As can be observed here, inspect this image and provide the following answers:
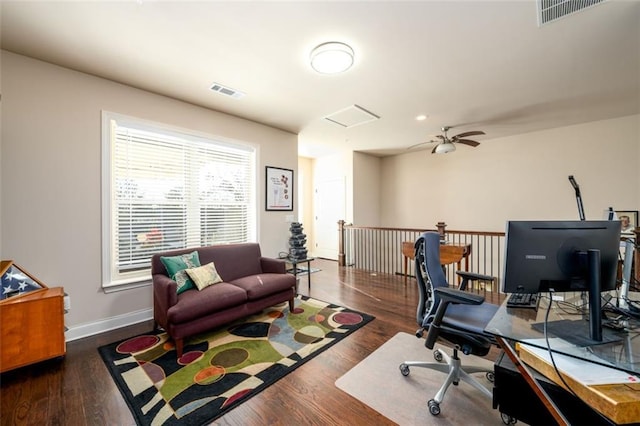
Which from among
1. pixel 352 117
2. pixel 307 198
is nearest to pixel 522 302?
pixel 352 117

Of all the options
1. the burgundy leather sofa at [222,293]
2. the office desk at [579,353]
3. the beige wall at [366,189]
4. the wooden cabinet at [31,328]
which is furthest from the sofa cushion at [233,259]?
the beige wall at [366,189]

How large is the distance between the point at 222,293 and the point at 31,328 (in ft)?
4.52

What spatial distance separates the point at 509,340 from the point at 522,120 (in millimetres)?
4428

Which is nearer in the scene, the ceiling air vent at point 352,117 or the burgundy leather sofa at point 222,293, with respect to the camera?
the burgundy leather sofa at point 222,293

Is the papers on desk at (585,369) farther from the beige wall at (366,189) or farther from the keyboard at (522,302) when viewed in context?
the beige wall at (366,189)

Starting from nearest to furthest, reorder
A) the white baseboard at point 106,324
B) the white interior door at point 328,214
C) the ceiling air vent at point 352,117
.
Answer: the white baseboard at point 106,324
the ceiling air vent at point 352,117
the white interior door at point 328,214

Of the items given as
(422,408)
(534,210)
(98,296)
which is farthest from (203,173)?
(534,210)

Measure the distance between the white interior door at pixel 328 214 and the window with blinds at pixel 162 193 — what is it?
2.96 meters

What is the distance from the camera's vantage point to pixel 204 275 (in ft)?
8.75

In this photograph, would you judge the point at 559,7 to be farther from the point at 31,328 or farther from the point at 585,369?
the point at 31,328

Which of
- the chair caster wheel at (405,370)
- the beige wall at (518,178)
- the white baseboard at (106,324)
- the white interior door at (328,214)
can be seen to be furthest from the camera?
the white interior door at (328,214)

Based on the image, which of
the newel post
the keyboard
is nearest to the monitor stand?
the keyboard

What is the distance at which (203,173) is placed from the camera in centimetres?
352

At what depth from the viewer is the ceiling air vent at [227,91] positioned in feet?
9.53
